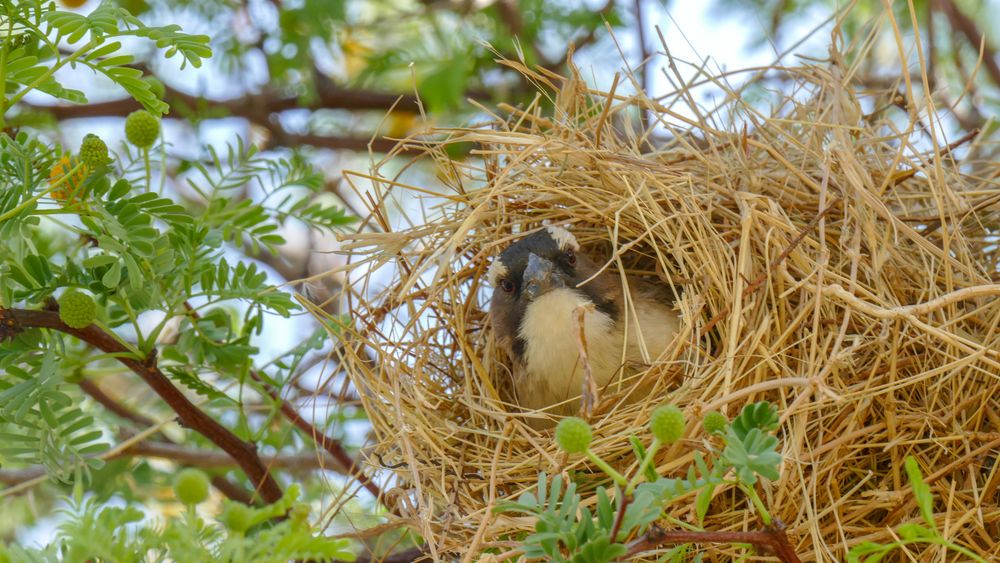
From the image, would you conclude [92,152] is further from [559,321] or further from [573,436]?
[559,321]

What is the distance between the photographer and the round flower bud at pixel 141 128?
2850 millimetres

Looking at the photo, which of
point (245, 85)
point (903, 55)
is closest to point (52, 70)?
point (903, 55)

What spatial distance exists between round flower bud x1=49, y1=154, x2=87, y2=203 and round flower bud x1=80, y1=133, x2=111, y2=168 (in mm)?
17

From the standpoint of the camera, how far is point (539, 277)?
11.4 ft

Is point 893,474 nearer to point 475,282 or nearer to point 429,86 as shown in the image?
point 475,282

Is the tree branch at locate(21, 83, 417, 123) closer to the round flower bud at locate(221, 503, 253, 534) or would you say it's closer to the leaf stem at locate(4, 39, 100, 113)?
the leaf stem at locate(4, 39, 100, 113)

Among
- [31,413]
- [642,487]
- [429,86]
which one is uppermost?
[429,86]

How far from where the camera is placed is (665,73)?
3.54 meters

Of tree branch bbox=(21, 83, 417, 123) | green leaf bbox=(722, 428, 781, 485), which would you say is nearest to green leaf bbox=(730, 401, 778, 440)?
green leaf bbox=(722, 428, 781, 485)

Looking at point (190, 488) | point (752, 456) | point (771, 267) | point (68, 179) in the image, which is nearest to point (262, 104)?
point (68, 179)

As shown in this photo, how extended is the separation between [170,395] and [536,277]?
3.70 ft

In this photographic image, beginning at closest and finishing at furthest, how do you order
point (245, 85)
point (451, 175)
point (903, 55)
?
point (903, 55) < point (451, 175) < point (245, 85)

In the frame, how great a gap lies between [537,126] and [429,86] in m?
1.27

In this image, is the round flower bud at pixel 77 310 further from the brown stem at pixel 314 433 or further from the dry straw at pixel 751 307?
the dry straw at pixel 751 307
